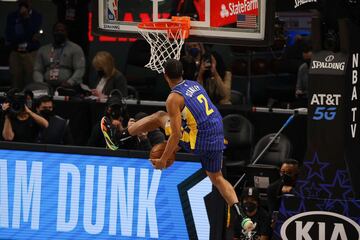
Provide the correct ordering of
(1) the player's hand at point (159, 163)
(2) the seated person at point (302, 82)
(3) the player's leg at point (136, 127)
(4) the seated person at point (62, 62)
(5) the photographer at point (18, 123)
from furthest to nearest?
(4) the seated person at point (62, 62), (2) the seated person at point (302, 82), (5) the photographer at point (18, 123), (3) the player's leg at point (136, 127), (1) the player's hand at point (159, 163)

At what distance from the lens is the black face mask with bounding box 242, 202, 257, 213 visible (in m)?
15.0

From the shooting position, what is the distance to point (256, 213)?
49.5ft


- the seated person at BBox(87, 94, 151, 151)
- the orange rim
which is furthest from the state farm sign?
the seated person at BBox(87, 94, 151, 151)

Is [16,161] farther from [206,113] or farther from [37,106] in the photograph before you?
[206,113]

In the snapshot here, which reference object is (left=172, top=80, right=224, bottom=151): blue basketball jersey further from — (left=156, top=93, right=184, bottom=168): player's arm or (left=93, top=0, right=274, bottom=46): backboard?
(left=93, top=0, right=274, bottom=46): backboard

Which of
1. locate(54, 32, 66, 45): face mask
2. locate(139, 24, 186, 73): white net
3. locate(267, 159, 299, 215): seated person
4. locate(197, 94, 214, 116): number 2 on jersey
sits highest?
locate(139, 24, 186, 73): white net

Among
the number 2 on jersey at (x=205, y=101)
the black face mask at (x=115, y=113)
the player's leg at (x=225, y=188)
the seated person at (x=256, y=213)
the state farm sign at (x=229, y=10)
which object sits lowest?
the seated person at (x=256, y=213)

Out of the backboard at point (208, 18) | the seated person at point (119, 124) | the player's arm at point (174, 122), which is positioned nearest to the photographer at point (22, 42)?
the seated person at point (119, 124)

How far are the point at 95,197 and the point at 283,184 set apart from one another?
2609 mm

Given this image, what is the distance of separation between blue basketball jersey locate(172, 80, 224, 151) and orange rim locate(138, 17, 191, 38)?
126 centimetres

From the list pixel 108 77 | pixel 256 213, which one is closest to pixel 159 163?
pixel 256 213

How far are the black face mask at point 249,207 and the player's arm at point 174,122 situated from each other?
2679 millimetres

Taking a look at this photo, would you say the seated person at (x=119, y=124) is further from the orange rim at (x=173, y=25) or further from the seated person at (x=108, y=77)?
the orange rim at (x=173, y=25)

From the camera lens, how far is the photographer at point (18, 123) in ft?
54.1
